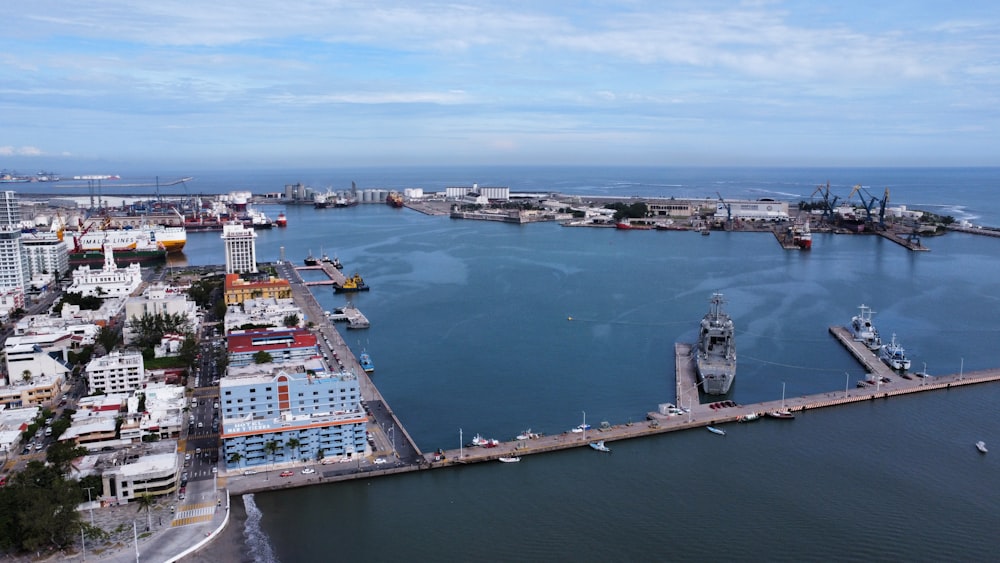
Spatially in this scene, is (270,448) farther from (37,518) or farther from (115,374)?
(115,374)

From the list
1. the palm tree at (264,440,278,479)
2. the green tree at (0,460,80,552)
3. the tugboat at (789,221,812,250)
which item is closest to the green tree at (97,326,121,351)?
the palm tree at (264,440,278,479)

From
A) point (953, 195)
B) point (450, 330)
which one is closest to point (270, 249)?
point (450, 330)

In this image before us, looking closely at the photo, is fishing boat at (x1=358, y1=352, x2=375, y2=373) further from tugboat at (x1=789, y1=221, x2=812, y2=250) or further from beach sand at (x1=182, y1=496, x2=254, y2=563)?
tugboat at (x1=789, y1=221, x2=812, y2=250)

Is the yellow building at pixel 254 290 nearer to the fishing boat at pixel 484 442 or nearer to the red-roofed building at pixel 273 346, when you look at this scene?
the red-roofed building at pixel 273 346

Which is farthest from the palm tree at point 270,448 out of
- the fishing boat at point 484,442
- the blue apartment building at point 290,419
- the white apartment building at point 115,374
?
the white apartment building at point 115,374

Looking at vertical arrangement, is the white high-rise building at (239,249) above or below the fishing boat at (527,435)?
above

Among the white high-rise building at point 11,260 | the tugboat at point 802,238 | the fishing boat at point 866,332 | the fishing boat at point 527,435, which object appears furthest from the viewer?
the tugboat at point 802,238

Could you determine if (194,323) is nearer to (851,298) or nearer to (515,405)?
(515,405)
